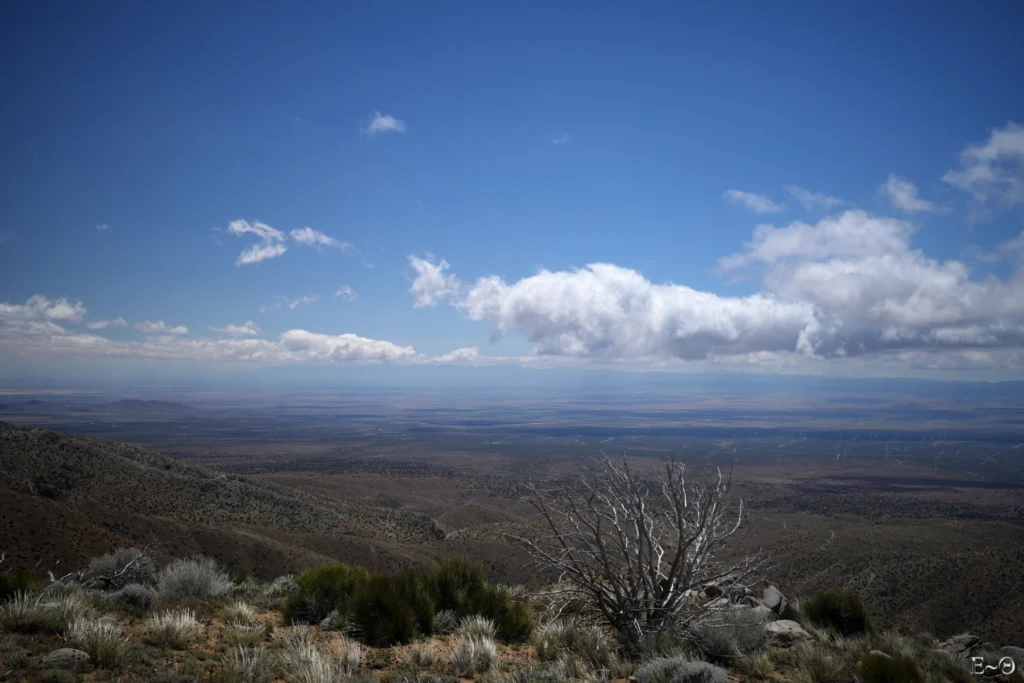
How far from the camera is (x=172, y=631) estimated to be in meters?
6.51

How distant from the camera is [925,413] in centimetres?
14312

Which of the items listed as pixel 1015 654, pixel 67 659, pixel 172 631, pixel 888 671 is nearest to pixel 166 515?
pixel 172 631

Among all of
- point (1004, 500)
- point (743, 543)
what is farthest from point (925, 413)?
point (743, 543)

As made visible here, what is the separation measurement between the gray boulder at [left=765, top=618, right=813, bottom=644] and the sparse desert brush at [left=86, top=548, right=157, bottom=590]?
42.4 feet

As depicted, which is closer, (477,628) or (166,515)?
(477,628)

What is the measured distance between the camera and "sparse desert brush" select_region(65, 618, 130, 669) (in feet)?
17.8

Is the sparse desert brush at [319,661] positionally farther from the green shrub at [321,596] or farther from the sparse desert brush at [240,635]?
the green shrub at [321,596]

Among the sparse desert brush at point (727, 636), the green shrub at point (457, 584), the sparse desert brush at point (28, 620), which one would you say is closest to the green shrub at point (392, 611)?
the green shrub at point (457, 584)

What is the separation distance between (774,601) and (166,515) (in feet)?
108

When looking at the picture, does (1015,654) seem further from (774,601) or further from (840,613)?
(774,601)

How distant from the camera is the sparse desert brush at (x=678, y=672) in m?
5.30

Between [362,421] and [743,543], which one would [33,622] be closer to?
[743,543]

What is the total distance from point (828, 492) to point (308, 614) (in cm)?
6039

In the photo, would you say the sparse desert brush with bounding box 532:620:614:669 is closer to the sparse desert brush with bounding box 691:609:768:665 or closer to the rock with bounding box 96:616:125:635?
the sparse desert brush with bounding box 691:609:768:665
